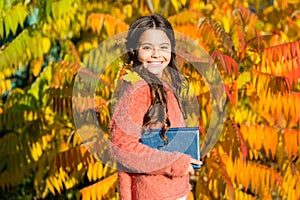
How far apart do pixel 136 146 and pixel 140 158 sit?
3cm

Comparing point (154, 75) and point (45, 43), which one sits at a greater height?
point (45, 43)

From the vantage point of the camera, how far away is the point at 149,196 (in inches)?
71.3

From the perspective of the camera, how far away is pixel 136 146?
68.2 inches

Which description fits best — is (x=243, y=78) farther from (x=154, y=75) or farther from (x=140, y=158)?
(x=140, y=158)

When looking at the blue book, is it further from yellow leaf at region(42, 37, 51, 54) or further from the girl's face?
yellow leaf at region(42, 37, 51, 54)

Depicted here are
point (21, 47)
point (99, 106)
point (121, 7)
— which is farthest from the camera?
point (121, 7)

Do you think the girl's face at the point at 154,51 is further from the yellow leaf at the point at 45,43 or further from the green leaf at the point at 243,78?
the yellow leaf at the point at 45,43

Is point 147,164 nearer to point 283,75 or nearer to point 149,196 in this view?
point 149,196

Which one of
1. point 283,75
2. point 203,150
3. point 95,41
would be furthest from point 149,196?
point 95,41

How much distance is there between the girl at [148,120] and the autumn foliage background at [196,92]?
2.75ft

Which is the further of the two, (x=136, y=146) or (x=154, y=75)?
(x=154, y=75)

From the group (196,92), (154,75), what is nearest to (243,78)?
(196,92)

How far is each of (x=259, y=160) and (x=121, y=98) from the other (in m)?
2.06

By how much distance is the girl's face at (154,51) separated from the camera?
1824 mm
